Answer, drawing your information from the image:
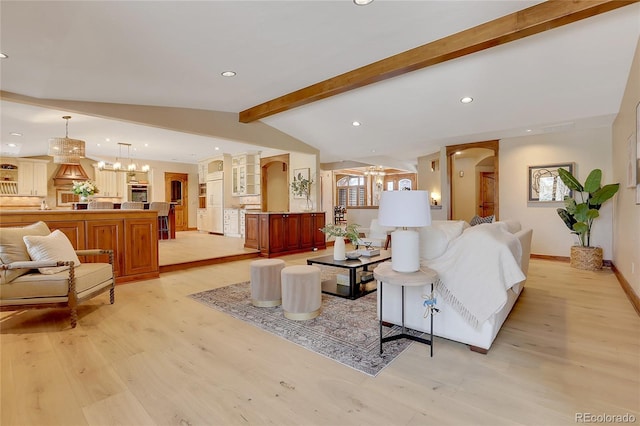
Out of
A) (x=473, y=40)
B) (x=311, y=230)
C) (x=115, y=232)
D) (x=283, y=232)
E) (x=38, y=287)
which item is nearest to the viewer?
(x=38, y=287)

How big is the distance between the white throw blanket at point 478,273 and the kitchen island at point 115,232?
403 centimetres

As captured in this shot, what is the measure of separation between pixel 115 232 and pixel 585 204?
723 cm

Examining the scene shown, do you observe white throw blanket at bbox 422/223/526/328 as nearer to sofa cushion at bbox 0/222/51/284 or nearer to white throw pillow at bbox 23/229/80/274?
white throw pillow at bbox 23/229/80/274

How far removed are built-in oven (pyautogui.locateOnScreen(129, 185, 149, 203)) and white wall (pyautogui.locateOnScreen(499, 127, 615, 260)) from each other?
10661 millimetres

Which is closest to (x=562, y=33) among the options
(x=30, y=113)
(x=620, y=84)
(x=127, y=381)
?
(x=620, y=84)

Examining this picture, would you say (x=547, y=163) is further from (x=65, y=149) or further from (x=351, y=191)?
(x=351, y=191)

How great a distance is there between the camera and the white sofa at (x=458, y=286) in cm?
227

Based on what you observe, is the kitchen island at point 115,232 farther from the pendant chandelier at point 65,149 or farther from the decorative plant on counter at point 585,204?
the decorative plant on counter at point 585,204

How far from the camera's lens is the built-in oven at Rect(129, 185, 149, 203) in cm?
1038

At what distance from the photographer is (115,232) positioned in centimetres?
423

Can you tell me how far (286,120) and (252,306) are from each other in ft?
13.1

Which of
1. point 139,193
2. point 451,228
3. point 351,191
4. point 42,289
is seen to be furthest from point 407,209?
point 351,191

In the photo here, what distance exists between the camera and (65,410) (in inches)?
67.2

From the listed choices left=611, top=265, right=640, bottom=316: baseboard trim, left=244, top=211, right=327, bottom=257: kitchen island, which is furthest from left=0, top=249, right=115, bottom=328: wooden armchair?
left=611, top=265, right=640, bottom=316: baseboard trim
